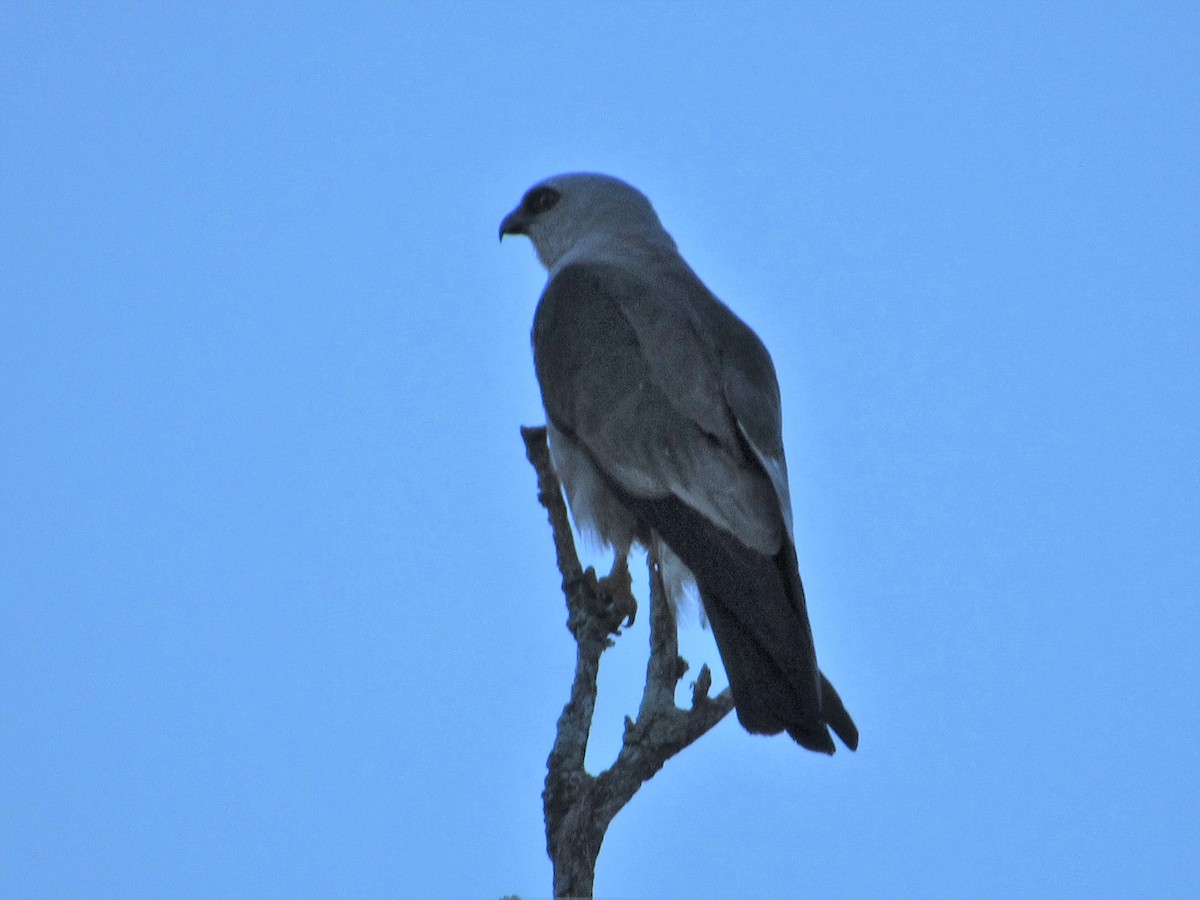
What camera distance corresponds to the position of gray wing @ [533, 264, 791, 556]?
4.50m

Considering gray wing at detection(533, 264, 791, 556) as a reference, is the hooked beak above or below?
above

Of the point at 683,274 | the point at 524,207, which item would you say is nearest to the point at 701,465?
the point at 683,274

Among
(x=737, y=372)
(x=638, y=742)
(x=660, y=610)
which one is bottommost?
(x=638, y=742)

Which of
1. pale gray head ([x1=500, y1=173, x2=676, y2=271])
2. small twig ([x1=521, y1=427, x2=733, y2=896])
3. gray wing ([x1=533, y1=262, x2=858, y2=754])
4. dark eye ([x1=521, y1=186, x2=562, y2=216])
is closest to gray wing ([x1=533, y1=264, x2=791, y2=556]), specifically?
gray wing ([x1=533, y1=262, x2=858, y2=754])

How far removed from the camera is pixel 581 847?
3268 mm

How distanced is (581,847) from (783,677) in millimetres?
779

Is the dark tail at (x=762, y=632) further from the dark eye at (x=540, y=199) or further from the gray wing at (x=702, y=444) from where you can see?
the dark eye at (x=540, y=199)

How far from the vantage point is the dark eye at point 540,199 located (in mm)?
6832

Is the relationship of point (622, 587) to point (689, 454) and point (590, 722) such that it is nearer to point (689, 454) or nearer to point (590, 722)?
point (689, 454)

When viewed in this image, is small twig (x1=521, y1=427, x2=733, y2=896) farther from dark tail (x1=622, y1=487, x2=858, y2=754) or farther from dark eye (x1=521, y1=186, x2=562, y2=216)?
dark eye (x1=521, y1=186, x2=562, y2=216)

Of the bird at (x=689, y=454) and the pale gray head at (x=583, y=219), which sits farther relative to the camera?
the pale gray head at (x=583, y=219)

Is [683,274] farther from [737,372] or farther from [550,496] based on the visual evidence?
[550,496]

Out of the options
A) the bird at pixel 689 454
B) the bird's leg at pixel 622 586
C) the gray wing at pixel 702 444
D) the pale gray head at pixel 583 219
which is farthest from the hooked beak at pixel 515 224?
the bird's leg at pixel 622 586

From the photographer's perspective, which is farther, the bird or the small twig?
the bird
